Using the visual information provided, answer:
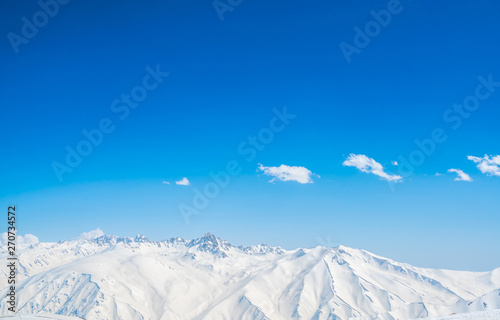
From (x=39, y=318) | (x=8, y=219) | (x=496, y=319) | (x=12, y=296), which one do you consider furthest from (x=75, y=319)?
(x=496, y=319)

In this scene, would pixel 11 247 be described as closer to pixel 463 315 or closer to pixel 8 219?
pixel 8 219

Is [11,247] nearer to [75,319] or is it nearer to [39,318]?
[39,318]

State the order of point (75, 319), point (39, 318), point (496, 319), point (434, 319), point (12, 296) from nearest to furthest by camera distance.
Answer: point (496, 319) < point (434, 319) < point (12, 296) < point (39, 318) < point (75, 319)

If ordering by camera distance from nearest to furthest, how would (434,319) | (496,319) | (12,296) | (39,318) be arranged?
(496,319), (434,319), (12,296), (39,318)

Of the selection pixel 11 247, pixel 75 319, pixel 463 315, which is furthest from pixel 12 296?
pixel 463 315

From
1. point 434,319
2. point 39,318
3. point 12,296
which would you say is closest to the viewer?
point 434,319

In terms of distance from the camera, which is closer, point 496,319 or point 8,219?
point 496,319

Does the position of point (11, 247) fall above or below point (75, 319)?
above

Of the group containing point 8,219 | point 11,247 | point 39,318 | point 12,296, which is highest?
point 8,219

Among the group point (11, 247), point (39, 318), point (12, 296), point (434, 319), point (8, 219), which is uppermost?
point (434, 319)
